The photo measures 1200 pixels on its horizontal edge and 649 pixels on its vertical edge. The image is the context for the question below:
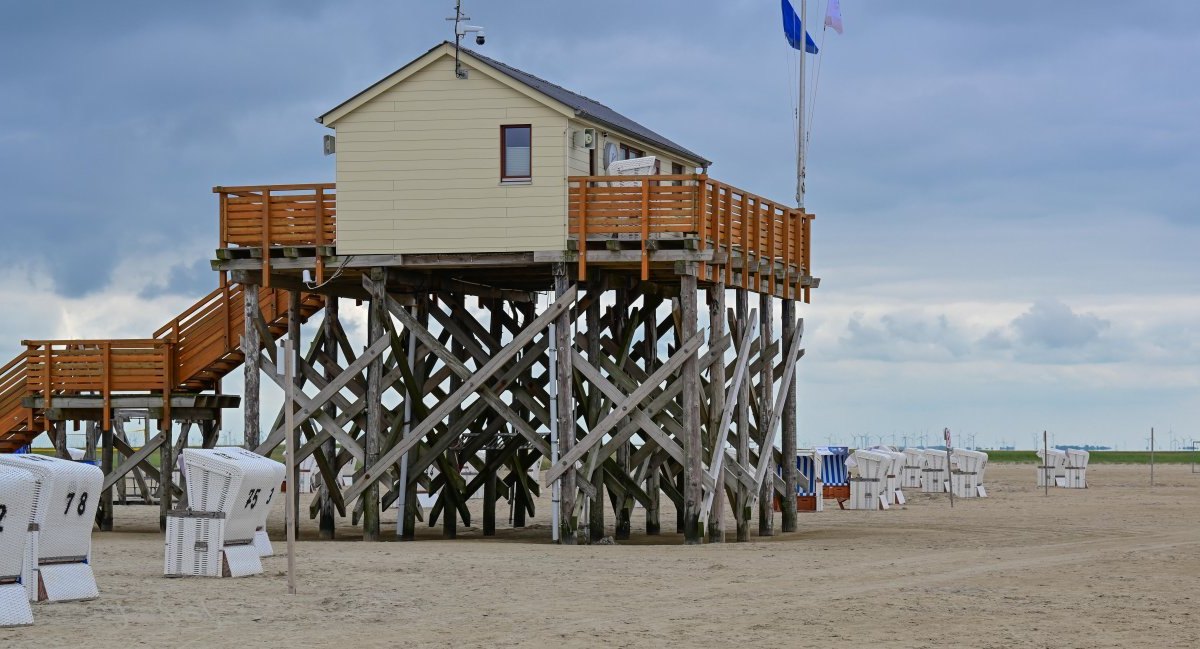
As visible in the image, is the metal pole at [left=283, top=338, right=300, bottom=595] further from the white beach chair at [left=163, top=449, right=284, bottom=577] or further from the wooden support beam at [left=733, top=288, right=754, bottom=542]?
the wooden support beam at [left=733, top=288, right=754, bottom=542]

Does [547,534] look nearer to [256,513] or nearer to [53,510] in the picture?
[256,513]

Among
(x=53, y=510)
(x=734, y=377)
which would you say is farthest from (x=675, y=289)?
(x=53, y=510)

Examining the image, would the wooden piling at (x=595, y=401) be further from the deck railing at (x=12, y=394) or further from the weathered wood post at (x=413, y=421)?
the deck railing at (x=12, y=394)

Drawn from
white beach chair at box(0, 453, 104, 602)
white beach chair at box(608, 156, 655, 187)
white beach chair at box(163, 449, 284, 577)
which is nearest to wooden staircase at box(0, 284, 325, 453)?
white beach chair at box(608, 156, 655, 187)

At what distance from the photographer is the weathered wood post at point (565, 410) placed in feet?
89.9

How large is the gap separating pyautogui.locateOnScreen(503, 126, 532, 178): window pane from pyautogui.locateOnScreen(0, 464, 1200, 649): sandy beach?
5997mm

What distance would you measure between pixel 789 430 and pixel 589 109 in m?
7.08

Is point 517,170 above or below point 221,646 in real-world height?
above

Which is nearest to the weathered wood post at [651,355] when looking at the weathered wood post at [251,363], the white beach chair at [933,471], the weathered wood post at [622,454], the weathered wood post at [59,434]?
the weathered wood post at [622,454]

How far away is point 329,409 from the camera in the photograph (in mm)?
31656

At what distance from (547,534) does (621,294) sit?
14.9 feet

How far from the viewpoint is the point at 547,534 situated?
3127 centimetres

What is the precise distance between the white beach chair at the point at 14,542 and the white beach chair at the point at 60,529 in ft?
0.94

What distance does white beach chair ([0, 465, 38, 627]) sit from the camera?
635 inches
